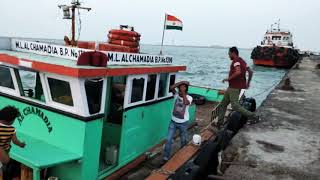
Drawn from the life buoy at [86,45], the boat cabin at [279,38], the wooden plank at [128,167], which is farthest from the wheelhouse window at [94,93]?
the boat cabin at [279,38]

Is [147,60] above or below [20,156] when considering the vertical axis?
above

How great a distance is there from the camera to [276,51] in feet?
172

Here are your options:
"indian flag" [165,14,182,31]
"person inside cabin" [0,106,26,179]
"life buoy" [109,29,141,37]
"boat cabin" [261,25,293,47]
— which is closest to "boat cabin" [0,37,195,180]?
"person inside cabin" [0,106,26,179]

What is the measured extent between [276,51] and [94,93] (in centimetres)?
5096

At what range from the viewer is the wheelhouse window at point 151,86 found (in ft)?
23.6

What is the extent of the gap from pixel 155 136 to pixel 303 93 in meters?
8.28

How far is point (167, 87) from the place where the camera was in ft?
26.3

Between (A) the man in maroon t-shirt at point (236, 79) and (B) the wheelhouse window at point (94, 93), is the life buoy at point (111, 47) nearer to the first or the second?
(B) the wheelhouse window at point (94, 93)

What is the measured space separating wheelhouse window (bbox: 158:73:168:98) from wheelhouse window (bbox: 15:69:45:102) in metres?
2.57

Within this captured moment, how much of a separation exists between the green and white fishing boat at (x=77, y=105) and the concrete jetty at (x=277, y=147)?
1.94 metres

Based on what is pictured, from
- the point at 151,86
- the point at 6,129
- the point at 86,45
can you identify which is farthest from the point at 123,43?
the point at 6,129

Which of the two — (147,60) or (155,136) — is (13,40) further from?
(155,136)

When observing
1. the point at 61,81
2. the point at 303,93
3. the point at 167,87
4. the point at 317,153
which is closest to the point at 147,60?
the point at 167,87

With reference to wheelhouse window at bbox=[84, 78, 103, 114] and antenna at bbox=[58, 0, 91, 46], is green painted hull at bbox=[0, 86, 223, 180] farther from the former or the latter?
antenna at bbox=[58, 0, 91, 46]
